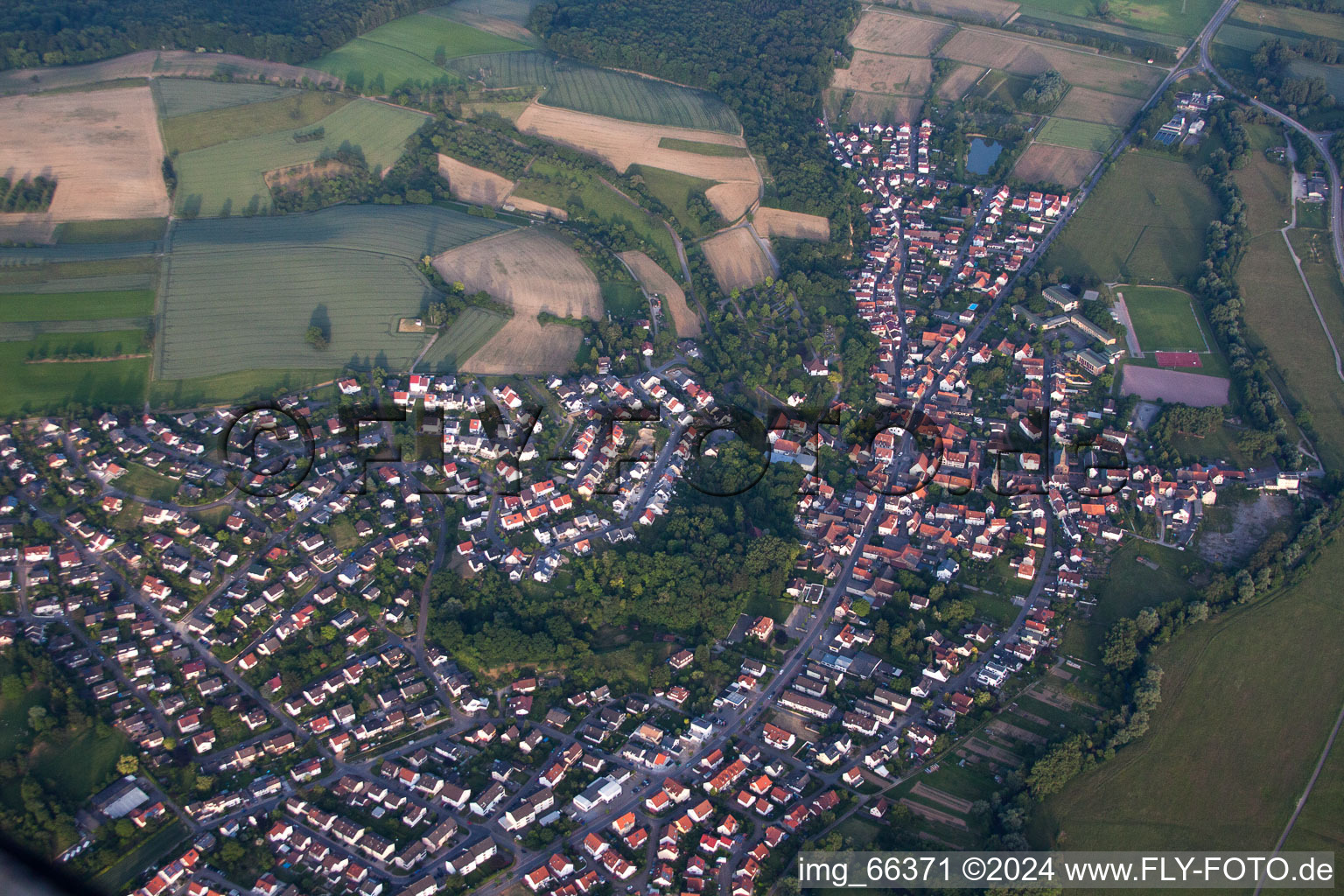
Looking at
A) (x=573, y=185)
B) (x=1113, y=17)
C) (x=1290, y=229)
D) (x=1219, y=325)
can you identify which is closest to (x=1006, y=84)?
(x=1113, y=17)

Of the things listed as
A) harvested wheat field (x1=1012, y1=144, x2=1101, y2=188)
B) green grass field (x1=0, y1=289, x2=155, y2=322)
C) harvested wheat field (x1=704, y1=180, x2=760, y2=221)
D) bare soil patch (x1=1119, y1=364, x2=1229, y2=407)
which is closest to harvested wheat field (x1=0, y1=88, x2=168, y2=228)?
green grass field (x1=0, y1=289, x2=155, y2=322)

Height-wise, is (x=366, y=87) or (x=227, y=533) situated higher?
(x=366, y=87)

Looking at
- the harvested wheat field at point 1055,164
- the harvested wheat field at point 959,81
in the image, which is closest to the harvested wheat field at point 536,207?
the harvested wheat field at point 1055,164

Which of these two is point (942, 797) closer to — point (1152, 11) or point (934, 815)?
point (934, 815)

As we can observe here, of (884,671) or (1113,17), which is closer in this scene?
(884,671)

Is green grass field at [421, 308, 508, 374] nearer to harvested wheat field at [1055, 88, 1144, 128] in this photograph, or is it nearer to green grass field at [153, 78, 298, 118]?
Answer: green grass field at [153, 78, 298, 118]

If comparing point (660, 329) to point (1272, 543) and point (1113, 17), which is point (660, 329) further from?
point (1113, 17)

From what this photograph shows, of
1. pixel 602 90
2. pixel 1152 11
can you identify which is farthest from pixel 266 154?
pixel 1152 11
